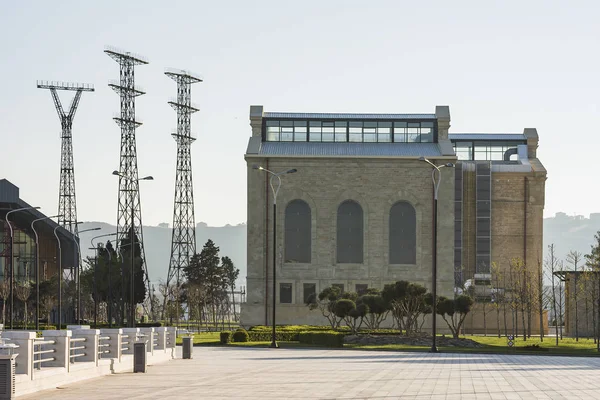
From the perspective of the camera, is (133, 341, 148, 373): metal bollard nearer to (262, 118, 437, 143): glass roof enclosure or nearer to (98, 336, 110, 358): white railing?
(98, 336, 110, 358): white railing

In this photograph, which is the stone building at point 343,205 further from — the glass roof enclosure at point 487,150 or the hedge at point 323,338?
the hedge at point 323,338

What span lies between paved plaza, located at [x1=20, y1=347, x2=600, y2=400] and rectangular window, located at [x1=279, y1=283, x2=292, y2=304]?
44.1 metres

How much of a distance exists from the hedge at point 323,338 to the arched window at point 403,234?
28.2 m

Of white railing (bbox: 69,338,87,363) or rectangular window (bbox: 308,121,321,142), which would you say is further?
rectangular window (bbox: 308,121,321,142)

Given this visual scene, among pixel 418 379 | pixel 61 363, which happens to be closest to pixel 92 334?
pixel 61 363

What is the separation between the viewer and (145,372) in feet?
113

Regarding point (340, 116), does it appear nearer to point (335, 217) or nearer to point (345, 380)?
point (335, 217)

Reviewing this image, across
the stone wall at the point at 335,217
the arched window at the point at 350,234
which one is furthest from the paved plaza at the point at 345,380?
the arched window at the point at 350,234

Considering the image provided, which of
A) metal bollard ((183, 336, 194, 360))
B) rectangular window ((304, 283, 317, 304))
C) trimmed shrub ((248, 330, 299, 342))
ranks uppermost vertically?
rectangular window ((304, 283, 317, 304))

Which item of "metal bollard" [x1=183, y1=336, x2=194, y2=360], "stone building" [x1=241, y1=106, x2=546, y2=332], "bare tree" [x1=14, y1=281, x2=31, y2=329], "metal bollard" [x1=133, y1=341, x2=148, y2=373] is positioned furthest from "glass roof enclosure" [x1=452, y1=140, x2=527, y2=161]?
"metal bollard" [x1=133, y1=341, x2=148, y2=373]

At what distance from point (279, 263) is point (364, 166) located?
1075cm

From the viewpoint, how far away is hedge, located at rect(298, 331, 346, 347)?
58812 mm

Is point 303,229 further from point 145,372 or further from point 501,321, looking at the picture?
point 145,372

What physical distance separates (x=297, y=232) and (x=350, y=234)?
4.45 metres
